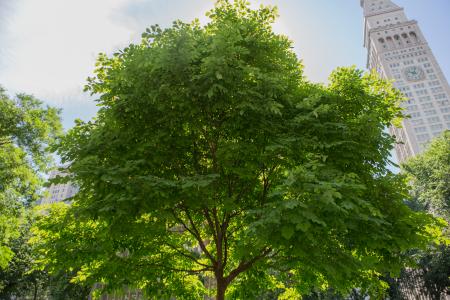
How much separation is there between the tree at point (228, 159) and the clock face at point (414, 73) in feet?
470

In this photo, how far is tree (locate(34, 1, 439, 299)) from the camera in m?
7.05

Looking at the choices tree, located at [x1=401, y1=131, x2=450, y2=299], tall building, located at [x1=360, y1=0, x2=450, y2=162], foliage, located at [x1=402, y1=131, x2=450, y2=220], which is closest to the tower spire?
tall building, located at [x1=360, y1=0, x2=450, y2=162]

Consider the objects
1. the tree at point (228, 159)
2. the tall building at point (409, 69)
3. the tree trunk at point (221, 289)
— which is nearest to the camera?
the tree at point (228, 159)

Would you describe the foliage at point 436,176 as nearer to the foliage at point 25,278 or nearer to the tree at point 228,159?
the tree at point 228,159

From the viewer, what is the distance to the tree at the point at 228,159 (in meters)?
7.05

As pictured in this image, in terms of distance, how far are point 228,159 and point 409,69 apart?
154 metres

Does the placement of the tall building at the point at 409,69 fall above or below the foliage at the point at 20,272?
above

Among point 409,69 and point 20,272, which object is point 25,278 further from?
point 409,69

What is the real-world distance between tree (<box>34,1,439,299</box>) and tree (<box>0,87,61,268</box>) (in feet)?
52.5

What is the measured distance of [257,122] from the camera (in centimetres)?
865

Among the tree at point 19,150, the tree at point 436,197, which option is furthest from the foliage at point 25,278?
the tree at point 436,197

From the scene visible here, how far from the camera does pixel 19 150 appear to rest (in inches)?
920

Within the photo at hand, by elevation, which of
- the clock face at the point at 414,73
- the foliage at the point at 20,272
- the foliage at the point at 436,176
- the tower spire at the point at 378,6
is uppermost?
the tower spire at the point at 378,6

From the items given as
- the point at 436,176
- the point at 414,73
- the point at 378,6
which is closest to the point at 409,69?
the point at 414,73
